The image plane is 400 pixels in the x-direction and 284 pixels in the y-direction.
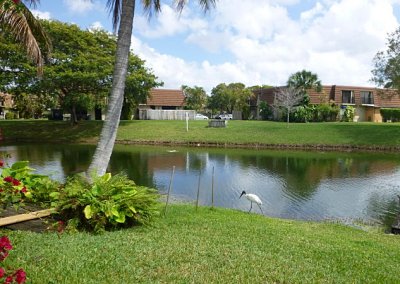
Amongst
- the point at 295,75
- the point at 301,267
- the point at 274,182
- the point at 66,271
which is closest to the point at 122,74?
the point at 66,271

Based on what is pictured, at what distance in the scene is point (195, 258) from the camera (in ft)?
17.7

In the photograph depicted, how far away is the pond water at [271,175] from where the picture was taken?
1414 centimetres

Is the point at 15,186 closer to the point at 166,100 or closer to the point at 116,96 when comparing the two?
the point at 116,96

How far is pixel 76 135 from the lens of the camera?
3956 centimetres

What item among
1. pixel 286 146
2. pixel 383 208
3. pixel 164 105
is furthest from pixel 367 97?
pixel 383 208

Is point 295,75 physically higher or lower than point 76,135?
higher

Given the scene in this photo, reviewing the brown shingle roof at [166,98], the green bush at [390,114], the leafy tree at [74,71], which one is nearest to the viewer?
the leafy tree at [74,71]

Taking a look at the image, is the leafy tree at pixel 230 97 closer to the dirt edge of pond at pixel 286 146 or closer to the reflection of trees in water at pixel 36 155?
the dirt edge of pond at pixel 286 146

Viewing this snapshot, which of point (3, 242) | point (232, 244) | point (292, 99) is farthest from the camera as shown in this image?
point (292, 99)

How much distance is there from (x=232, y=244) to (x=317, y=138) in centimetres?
3256

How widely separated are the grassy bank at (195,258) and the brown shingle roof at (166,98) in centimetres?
5548

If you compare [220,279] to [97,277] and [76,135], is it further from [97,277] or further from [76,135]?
[76,135]

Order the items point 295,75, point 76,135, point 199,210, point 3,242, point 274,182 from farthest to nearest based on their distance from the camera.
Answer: point 295,75, point 76,135, point 274,182, point 199,210, point 3,242

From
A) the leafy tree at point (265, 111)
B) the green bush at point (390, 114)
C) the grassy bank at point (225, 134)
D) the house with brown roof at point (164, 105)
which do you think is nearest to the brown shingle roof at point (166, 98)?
the house with brown roof at point (164, 105)
